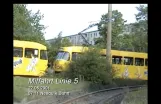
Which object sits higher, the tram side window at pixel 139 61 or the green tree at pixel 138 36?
the green tree at pixel 138 36

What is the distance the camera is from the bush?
218cm

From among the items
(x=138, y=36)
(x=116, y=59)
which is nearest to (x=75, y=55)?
(x=116, y=59)

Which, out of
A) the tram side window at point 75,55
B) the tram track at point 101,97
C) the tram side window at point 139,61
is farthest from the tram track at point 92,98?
the tram side window at point 75,55

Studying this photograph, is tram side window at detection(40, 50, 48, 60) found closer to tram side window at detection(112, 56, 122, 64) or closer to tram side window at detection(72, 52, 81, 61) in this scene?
tram side window at detection(72, 52, 81, 61)

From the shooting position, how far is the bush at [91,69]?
2180mm

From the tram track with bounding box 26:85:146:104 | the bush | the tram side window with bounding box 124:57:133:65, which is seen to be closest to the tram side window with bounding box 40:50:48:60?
the bush

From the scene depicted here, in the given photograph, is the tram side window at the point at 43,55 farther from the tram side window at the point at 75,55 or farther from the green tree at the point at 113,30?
the green tree at the point at 113,30

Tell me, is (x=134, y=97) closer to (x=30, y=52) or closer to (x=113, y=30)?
(x=113, y=30)

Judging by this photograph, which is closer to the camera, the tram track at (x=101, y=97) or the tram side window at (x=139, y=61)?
the tram side window at (x=139, y=61)

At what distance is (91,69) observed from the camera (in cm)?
220
